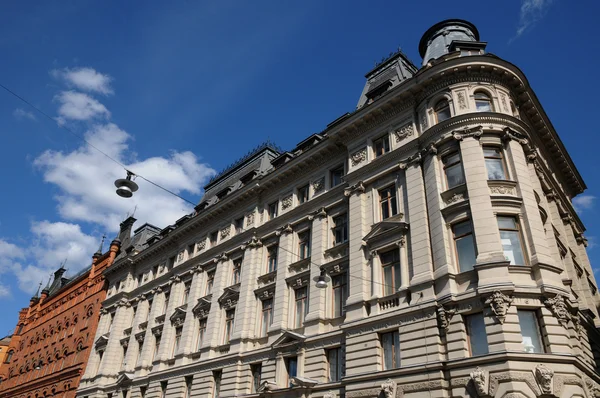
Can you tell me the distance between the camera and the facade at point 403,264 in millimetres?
18844

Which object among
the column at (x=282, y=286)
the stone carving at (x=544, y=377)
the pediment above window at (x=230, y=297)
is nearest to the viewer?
the stone carving at (x=544, y=377)

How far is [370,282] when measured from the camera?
78.1 ft

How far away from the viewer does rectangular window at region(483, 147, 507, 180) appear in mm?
22672

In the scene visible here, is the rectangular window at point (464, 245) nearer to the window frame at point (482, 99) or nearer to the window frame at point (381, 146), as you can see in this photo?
the window frame at point (482, 99)

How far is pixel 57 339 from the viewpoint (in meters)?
55.2

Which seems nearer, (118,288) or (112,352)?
(112,352)

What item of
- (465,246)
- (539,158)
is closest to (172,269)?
(465,246)

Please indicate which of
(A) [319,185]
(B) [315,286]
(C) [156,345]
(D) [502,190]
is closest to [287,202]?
(A) [319,185]

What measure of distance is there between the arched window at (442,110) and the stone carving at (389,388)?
43.8 ft

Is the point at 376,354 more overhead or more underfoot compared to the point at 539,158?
more underfoot

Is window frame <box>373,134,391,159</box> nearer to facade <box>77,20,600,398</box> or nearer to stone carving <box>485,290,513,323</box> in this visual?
facade <box>77,20,600,398</box>

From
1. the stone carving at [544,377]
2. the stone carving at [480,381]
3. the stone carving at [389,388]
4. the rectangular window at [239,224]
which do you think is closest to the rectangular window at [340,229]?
the stone carving at [389,388]

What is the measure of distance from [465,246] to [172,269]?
2686cm

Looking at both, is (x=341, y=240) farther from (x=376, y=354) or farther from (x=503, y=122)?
(x=503, y=122)
